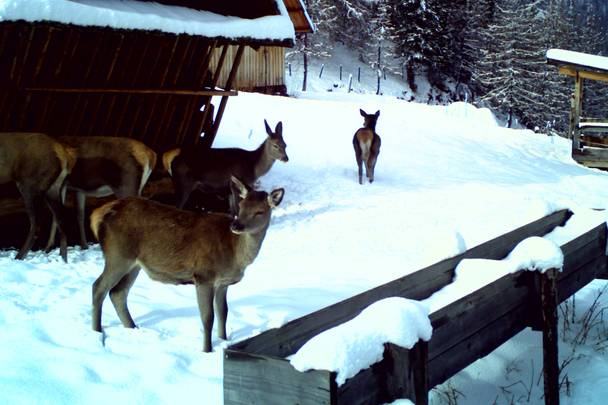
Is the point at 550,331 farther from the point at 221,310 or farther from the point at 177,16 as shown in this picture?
the point at 177,16

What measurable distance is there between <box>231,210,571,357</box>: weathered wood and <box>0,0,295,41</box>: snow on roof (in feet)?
18.6

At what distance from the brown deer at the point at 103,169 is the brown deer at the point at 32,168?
343mm

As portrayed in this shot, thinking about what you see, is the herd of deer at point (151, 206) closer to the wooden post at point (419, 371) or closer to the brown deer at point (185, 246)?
the brown deer at point (185, 246)

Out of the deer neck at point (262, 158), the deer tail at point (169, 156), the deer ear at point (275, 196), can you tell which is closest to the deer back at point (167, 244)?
the deer ear at point (275, 196)

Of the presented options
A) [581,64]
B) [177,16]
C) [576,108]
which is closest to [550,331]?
[177,16]

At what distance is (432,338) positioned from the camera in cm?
371

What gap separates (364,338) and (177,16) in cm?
817

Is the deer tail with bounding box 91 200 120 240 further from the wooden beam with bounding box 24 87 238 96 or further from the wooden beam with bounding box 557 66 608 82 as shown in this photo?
the wooden beam with bounding box 557 66 608 82

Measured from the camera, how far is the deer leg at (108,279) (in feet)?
18.0

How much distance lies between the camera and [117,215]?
5523mm

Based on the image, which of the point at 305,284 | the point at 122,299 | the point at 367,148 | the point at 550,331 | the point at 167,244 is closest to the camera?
the point at 550,331

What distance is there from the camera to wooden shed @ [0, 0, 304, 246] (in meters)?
8.77

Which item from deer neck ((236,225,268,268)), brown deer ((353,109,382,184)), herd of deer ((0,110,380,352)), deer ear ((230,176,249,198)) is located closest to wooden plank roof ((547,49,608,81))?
herd of deer ((0,110,380,352))

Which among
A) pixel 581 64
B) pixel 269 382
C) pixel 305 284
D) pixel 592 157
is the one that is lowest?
pixel 592 157
